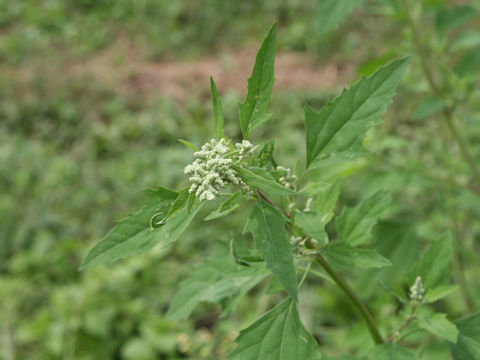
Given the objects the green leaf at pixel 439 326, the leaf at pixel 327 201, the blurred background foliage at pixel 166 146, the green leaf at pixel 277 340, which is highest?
the leaf at pixel 327 201

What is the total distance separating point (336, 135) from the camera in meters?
1.25

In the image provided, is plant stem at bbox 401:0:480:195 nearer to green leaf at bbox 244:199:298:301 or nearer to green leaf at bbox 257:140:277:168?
green leaf at bbox 257:140:277:168

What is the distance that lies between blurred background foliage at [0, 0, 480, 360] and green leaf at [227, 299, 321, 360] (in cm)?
35

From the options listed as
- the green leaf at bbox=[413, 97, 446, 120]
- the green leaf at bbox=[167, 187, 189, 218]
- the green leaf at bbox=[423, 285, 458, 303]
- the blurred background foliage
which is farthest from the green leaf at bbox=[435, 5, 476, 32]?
the green leaf at bbox=[167, 187, 189, 218]

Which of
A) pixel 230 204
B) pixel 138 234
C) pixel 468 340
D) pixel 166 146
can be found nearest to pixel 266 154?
pixel 230 204

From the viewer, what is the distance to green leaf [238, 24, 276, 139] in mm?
1085

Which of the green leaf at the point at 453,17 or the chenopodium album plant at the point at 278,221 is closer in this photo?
the chenopodium album plant at the point at 278,221

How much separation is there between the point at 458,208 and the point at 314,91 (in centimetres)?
271

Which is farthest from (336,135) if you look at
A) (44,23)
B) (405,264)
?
(44,23)

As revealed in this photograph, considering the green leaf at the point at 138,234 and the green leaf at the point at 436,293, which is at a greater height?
the green leaf at the point at 138,234

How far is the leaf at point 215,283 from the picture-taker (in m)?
1.33

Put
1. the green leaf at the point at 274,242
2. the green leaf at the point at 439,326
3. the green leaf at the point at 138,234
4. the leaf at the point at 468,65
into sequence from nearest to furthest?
the green leaf at the point at 274,242
the green leaf at the point at 138,234
the green leaf at the point at 439,326
the leaf at the point at 468,65

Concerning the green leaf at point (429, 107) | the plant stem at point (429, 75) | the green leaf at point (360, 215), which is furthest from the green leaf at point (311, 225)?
the plant stem at point (429, 75)

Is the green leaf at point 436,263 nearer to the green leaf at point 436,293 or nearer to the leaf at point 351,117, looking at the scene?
the green leaf at point 436,293
